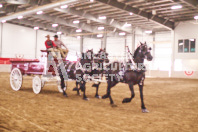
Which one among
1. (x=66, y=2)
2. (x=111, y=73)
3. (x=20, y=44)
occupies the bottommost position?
(x=111, y=73)

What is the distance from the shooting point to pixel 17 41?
3111cm

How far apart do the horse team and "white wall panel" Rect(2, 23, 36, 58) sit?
23.1 metres

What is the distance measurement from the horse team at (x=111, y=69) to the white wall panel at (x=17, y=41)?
23.1 m

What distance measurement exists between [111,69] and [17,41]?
87.7 ft

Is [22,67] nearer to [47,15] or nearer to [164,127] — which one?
[164,127]

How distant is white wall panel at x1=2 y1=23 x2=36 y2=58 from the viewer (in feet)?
97.3

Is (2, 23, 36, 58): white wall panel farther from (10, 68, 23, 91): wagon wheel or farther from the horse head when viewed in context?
the horse head

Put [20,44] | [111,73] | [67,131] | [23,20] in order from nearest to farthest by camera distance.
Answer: [67,131] < [111,73] < [23,20] < [20,44]

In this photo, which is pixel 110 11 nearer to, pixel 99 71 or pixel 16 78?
pixel 16 78

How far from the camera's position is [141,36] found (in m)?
32.3

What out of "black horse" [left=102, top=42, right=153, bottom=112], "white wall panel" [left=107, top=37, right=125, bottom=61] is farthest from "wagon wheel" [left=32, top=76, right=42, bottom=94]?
"white wall panel" [left=107, top=37, right=125, bottom=61]

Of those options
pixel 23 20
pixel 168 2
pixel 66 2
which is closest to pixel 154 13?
pixel 168 2

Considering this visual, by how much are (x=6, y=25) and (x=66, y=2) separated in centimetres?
1615

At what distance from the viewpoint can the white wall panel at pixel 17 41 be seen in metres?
29.7
